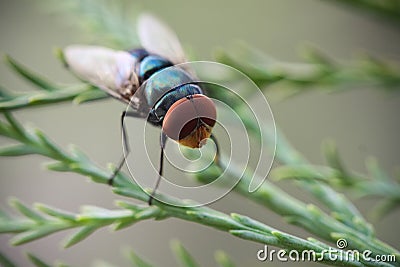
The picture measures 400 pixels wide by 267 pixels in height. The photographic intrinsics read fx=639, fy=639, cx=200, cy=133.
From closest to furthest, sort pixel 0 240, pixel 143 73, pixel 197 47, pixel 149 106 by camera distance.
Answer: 1. pixel 149 106
2. pixel 143 73
3. pixel 0 240
4. pixel 197 47

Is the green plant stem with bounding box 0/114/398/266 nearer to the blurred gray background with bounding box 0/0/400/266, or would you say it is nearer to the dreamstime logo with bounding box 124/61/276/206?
the dreamstime logo with bounding box 124/61/276/206

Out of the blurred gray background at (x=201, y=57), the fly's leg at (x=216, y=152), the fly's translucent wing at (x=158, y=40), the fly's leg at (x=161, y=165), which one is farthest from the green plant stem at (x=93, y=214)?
the blurred gray background at (x=201, y=57)

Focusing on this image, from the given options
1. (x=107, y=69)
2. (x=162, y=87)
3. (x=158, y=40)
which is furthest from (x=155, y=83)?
(x=158, y=40)

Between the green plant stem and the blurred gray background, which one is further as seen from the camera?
the blurred gray background

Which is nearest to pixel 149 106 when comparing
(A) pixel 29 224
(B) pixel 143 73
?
(B) pixel 143 73

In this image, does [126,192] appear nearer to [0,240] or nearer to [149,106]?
[149,106]
